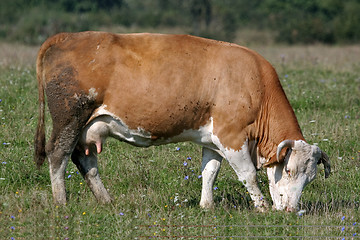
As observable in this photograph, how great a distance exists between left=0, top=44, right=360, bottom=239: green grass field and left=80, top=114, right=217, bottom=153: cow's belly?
0.70 metres

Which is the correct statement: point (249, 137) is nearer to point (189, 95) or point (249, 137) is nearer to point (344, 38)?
point (189, 95)

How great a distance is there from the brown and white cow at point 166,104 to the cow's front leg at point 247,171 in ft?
0.04

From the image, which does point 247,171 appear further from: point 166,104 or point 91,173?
point 91,173

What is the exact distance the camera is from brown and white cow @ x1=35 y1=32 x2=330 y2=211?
6.60 meters

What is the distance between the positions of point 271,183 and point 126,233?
2.05m

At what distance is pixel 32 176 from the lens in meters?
7.75

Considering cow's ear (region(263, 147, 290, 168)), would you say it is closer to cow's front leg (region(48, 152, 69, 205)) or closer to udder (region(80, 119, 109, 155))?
udder (region(80, 119, 109, 155))

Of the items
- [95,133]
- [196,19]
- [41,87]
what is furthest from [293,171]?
[196,19]

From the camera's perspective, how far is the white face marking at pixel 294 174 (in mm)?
6809

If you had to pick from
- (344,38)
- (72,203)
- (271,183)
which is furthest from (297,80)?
(344,38)

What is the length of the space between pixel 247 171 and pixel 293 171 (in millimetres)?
530

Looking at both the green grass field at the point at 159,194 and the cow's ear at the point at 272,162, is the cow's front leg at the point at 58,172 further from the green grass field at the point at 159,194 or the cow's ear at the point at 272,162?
the cow's ear at the point at 272,162

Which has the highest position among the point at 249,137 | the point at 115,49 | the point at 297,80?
the point at 115,49

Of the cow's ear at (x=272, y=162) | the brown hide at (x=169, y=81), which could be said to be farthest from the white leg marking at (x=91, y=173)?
the cow's ear at (x=272, y=162)
